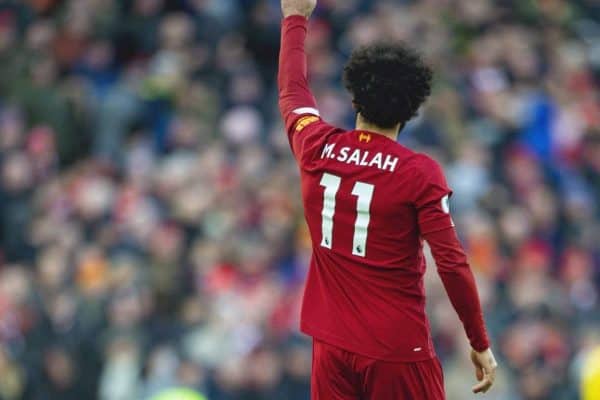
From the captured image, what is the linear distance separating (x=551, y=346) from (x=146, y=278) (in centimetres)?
350

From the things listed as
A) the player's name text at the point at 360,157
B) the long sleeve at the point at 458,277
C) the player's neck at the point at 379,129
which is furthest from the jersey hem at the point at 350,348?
the player's neck at the point at 379,129

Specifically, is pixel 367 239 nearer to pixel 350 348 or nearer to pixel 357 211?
pixel 357 211

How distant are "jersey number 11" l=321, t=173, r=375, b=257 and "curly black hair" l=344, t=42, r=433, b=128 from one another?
0.96 feet

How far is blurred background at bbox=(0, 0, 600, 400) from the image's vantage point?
12.8 meters

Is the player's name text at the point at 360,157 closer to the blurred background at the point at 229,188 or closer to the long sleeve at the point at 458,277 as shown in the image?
the long sleeve at the point at 458,277

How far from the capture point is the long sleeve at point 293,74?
665 cm

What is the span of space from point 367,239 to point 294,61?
88cm

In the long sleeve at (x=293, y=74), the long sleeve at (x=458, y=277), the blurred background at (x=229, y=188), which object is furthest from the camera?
the blurred background at (x=229, y=188)

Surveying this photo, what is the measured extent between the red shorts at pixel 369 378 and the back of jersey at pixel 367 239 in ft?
0.14

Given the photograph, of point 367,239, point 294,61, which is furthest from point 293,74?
point 367,239

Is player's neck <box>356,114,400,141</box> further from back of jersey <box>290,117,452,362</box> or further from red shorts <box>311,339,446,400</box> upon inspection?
red shorts <box>311,339,446,400</box>

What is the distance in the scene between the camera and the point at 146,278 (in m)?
13.4

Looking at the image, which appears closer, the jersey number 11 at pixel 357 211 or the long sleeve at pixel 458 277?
the long sleeve at pixel 458 277

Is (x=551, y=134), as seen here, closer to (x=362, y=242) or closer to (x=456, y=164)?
(x=456, y=164)
